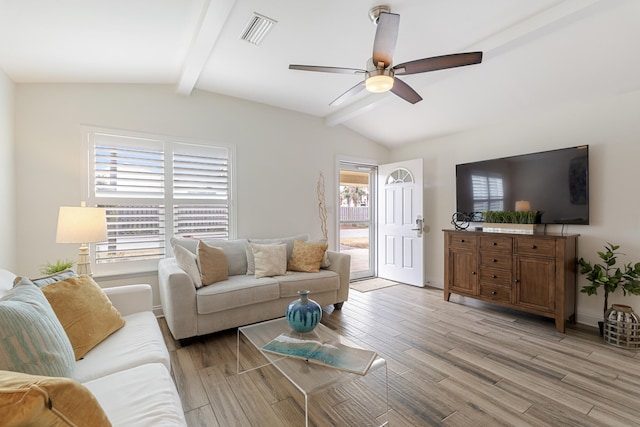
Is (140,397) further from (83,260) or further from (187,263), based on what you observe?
(83,260)

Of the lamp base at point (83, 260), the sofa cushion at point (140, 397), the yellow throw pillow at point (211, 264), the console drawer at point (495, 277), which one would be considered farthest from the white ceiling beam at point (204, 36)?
the console drawer at point (495, 277)

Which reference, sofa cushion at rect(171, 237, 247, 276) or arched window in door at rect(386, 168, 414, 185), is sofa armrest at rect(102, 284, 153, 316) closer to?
sofa cushion at rect(171, 237, 247, 276)

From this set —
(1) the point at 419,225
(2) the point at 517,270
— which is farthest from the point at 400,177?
(2) the point at 517,270

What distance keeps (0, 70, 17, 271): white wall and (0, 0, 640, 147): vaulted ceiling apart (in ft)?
0.70

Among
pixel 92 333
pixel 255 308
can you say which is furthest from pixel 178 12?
pixel 255 308

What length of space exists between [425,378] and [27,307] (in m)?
2.35

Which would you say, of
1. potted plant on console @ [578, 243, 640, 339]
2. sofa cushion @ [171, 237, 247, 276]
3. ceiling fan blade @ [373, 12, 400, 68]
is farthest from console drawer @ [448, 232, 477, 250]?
sofa cushion @ [171, 237, 247, 276]

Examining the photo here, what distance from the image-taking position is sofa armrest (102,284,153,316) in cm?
210

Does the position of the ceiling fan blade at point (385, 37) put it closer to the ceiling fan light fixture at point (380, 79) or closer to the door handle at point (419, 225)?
the ceiling fan light fixture at point (380, 79)

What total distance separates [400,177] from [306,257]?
92.0 inches

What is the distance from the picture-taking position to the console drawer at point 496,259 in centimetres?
332

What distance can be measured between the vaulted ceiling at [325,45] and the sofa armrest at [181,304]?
78.8 inches

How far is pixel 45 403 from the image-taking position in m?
0.67

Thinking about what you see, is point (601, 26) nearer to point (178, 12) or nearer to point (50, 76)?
point (178, 12)
